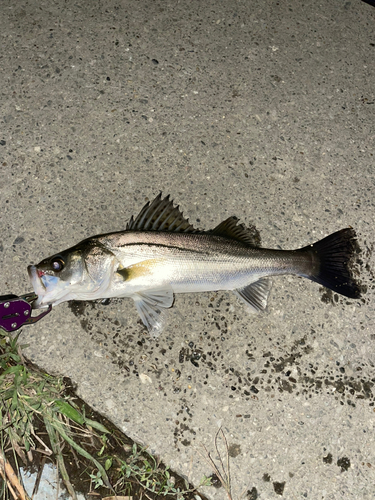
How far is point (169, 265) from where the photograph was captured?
9.69 feet

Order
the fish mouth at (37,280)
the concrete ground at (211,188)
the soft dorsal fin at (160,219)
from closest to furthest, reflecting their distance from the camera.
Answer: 1. the fish mouth at (37,280)
2. the soft dorsal fin at (160,219)
3. the concrete ground at (211,188)

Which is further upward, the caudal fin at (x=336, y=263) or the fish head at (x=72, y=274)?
the fish head at (x=72, y=274)

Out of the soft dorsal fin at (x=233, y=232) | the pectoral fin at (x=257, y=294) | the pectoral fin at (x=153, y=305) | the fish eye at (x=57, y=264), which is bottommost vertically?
the pectoral fin at (x=257, y=294)

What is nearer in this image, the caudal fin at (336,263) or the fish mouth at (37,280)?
the fish mouth at (37,280)

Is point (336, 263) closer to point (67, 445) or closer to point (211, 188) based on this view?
point (211, 188)

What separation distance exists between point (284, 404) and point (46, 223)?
102 inches

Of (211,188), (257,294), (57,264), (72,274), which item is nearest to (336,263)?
(257,294)

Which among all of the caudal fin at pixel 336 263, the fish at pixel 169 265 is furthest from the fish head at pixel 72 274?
the caudal fin at pixel 336 263

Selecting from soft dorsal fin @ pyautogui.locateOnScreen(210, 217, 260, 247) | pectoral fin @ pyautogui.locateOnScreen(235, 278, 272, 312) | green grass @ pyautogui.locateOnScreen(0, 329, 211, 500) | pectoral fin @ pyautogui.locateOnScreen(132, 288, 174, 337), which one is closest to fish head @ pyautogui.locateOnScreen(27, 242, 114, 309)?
pectoral fin @ pyautogui.locateOnScreen(132, 288, 174, 337)

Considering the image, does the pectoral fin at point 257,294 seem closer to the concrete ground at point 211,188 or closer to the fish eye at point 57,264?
the concrete ground at point 211,188

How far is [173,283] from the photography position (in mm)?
3008

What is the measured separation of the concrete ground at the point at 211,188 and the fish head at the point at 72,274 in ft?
1.56

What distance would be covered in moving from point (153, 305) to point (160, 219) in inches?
27.1

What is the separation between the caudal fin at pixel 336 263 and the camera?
321 cm
